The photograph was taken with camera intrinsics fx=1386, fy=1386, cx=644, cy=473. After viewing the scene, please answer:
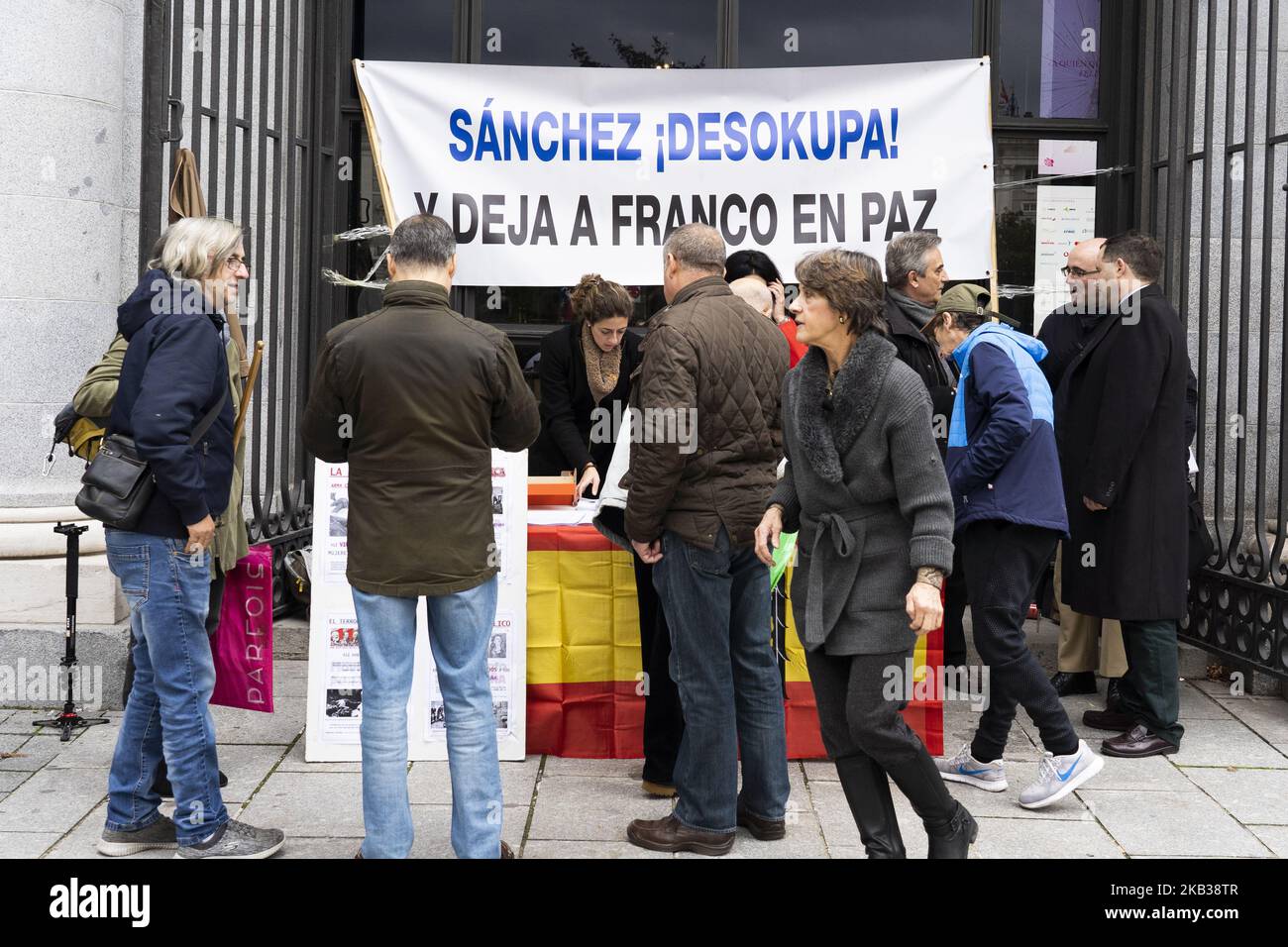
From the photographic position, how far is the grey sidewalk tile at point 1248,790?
5004mm

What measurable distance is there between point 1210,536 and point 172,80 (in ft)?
17.4

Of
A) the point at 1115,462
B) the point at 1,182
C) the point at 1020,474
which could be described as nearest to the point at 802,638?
the point at 1020,474

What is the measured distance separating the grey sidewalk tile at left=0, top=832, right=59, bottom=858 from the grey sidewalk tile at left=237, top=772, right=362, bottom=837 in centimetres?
63

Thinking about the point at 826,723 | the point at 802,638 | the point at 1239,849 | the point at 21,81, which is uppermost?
the point at 21,81

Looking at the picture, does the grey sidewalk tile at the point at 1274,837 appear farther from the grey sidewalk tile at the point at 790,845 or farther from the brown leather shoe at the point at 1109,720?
the grey sidewalk tile at the point at 790,845

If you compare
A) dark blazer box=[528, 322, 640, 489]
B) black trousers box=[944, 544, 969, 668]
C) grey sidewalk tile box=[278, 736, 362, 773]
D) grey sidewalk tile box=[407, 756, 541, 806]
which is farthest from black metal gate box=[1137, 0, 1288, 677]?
grey sidewalk tile box=[278, 736, 362, 773]

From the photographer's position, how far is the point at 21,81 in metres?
5.94

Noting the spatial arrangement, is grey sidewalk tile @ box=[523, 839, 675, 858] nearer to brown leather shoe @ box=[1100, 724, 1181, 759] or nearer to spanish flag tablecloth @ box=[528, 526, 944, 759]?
spanish flag tablecloth @ box=[528, 526, 944, 759]

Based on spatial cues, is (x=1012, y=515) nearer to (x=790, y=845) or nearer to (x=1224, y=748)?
(x=790, y=845)

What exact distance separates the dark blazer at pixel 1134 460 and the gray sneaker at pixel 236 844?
3.48 m

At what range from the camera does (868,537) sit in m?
3.81

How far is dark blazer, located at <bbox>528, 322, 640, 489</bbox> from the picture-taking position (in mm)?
6305

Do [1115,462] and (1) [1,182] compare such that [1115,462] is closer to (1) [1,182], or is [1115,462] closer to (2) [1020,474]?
(2) [1020,474]

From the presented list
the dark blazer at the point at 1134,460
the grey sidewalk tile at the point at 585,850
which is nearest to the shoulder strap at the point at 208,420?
the grey sidewalk tile at the point at 585,850
